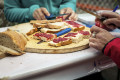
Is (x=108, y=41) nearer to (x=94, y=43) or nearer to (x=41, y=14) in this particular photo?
(x=94, y=43)

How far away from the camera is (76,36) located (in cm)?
115

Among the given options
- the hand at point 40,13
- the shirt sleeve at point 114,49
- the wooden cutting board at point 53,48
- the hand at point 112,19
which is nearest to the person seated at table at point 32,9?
the hand at point 40,13

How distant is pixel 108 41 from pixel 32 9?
3.81ft

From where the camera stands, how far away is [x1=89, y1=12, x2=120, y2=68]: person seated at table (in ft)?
3.00

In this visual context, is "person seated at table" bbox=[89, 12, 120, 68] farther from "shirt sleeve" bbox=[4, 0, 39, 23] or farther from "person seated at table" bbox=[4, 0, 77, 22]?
"shirt sleeve" bbox=[4, 0, 39, 23]

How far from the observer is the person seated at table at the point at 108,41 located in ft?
3.00

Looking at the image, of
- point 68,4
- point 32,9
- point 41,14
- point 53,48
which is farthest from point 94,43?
point 68,4

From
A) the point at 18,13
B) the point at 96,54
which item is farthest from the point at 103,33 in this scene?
the point at 18,13

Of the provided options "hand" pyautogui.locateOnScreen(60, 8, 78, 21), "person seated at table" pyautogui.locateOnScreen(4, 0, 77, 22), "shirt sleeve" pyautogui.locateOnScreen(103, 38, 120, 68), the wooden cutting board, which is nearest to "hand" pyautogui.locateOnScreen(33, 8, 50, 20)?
"person seated at table" pyautogui.locateOnScreen(4, 0, 77, 22)

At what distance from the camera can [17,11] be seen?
6.25 ft

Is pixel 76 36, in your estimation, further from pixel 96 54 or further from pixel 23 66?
pixel 23 66

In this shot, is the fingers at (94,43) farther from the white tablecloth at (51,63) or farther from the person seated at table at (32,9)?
the person seated at table at (32,9)

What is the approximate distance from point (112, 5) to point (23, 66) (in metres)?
4.66

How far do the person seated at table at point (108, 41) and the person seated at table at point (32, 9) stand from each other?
84 cm
